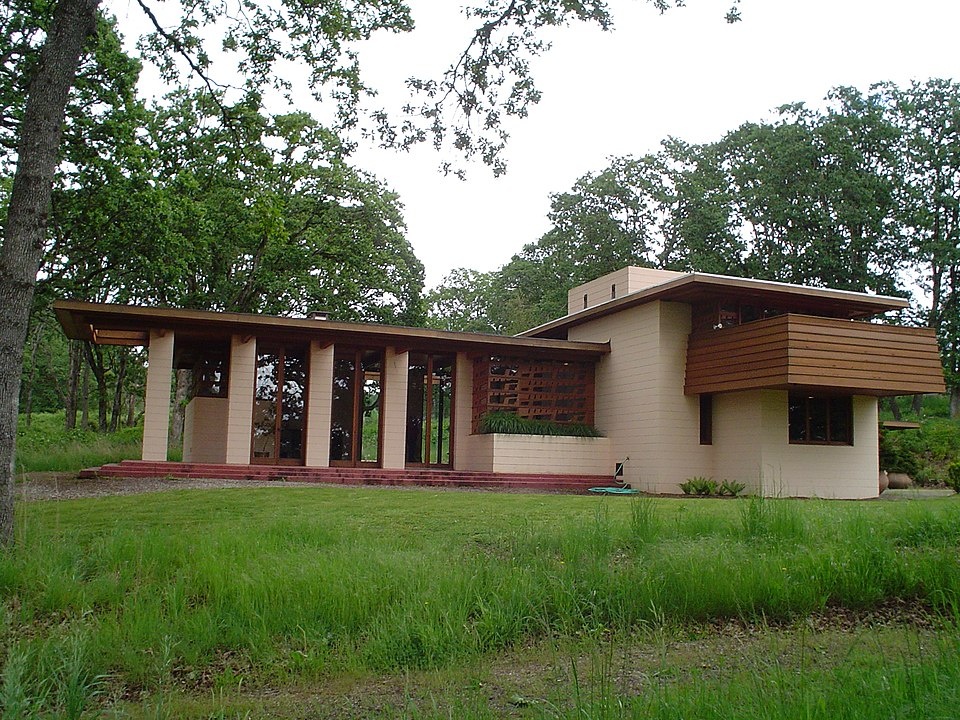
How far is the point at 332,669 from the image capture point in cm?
470

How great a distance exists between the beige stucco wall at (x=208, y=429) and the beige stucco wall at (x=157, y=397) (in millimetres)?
1896

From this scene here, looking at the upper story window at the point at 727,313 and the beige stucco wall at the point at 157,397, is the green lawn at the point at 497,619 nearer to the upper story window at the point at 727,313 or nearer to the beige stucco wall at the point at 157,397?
the beige stucco wall at the point at 157,397

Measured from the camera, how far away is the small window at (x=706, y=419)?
18.0m

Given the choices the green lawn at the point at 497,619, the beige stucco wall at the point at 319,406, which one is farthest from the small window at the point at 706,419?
the green lawn at the point at 497,619

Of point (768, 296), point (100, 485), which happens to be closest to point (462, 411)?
point (768, 296)

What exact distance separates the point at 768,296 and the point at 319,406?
9.38 metres

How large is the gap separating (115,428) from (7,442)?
2207 cm

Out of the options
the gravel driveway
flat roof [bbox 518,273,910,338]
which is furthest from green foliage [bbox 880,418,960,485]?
the gravel driveway

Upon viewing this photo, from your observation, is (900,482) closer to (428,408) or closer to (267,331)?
(428,408)

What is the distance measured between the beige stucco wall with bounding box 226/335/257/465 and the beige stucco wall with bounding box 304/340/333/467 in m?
1.17

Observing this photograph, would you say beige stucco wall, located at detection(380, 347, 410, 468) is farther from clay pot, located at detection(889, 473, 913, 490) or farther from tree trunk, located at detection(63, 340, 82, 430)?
tree trunk, located at detection(63, 340, 82, 430)

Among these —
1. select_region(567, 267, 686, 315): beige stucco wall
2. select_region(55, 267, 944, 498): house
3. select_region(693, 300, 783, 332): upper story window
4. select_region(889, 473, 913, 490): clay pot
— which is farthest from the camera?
select_region(567, 267, 686, 315): beige stucco wall

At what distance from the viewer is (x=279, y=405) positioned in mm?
17359

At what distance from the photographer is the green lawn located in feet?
12.3
